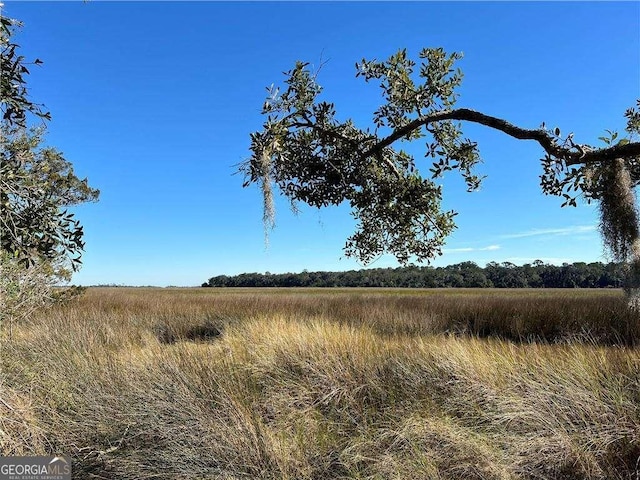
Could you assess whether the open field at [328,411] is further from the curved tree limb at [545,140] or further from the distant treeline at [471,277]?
the distant treeline at [471,277]

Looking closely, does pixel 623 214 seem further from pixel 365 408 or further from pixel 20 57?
pixel 20 57

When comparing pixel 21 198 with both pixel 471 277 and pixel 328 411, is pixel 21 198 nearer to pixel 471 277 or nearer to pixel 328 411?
pixel 328 411

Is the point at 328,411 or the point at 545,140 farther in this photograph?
the point at 328,411

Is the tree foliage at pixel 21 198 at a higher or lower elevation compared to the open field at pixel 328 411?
higher

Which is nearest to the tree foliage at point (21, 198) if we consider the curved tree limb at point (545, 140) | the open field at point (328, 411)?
the open field at point (328, 411)

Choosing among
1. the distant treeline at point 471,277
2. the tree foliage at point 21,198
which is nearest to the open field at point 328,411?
the tree foliage at point 21,198

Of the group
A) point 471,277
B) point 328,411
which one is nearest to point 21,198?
point 328,411

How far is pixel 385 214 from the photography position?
584 centimetres

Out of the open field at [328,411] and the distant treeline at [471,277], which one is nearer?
the open field at [328,411]

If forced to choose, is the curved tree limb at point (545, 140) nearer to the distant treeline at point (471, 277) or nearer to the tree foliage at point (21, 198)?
the tree foliage at point (21, 198)

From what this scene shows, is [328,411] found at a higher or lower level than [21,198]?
lower

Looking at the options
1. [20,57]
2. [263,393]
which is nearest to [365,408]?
[263,393]

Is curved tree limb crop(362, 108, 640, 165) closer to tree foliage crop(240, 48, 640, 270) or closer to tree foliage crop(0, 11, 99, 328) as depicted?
tree foliage crop(240, 48, 640, 270)

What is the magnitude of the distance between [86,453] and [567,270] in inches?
2039
